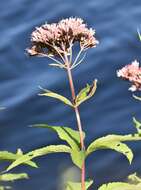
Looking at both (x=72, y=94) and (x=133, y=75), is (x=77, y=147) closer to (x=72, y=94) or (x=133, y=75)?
(x=72, y=94)

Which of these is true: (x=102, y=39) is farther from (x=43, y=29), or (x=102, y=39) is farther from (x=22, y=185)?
(x=43, y=29)

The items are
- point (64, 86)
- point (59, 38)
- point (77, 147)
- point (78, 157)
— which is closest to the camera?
point (78, 157)

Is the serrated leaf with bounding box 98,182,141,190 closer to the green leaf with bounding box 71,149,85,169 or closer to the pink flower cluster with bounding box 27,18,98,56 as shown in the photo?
the green leaf with bounding box 71,149,85,169

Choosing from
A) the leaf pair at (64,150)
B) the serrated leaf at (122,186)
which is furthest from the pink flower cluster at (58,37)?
the serrated leaf at (122,186)

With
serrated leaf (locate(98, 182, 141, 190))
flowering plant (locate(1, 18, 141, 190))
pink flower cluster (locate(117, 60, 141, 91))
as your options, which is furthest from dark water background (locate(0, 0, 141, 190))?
pink flower cluster (locate(117, 60, 141, 91))

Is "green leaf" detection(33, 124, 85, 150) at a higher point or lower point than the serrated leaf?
higher

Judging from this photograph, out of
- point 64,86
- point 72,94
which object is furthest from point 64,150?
point 64,86

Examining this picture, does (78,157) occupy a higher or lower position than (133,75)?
lower

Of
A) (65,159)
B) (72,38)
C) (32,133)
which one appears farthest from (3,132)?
(72,38)

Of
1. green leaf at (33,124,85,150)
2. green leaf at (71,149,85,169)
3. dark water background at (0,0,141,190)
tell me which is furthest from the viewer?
dark water background at (0,0,141,190)
